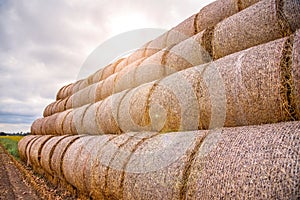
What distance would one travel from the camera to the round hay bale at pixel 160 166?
200 centimetres

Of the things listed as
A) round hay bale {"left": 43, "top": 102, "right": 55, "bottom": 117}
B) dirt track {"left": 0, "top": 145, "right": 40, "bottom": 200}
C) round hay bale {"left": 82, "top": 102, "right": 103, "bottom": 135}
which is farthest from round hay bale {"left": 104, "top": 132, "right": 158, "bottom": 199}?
round hay bale {"left": 43, "top": 102, "right": 55, "bottom": 117}

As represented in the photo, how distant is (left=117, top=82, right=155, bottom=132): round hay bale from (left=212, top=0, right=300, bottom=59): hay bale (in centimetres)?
86

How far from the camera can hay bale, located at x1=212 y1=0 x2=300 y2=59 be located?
2.32 meters

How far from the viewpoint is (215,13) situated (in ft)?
11.6

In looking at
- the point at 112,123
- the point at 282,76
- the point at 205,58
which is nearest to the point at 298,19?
the point at 282,76

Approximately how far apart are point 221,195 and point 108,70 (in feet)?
17.9

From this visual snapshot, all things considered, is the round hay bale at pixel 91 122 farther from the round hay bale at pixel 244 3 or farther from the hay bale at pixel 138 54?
the round hay bale at pixel 244 3

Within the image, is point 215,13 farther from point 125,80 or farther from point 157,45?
point 125,80

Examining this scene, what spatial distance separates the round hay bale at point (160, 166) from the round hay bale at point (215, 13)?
1.71m

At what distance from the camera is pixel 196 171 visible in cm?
186

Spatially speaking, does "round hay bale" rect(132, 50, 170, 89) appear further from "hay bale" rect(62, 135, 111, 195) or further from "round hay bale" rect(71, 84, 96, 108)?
"round hay bale" rect(71, 84, 96, 108)

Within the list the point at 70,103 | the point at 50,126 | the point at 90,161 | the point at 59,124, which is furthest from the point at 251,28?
the point at 50,126

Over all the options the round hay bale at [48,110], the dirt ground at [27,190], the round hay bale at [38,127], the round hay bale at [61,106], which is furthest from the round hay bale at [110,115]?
the round hay bale at [48,110]

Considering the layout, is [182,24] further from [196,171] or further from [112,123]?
[196,171]
